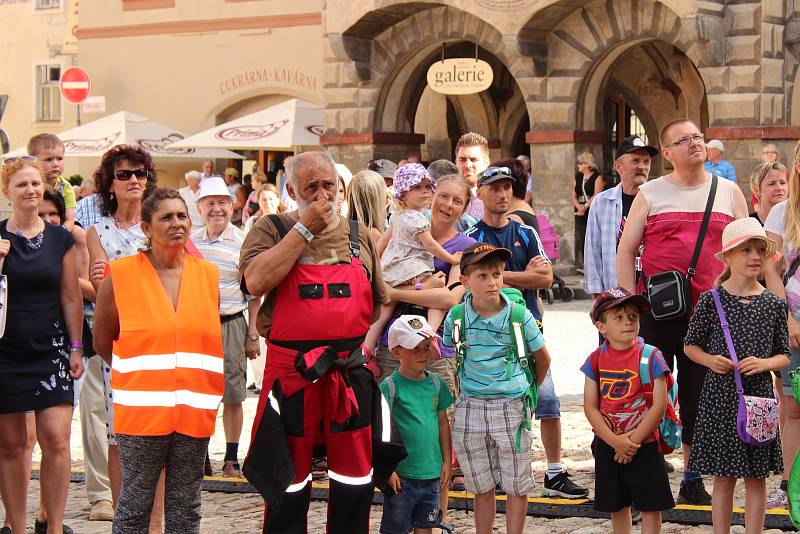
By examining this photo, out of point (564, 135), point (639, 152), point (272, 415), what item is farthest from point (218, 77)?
point (272, 415)

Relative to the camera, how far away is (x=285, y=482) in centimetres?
570

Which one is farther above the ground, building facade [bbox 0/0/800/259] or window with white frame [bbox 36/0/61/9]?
window with white frame [bbox 36/0/61/9]

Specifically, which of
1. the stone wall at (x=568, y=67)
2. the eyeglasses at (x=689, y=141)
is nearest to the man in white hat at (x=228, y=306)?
the eyeglasses at (x=689, y=141)

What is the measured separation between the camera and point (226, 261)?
8.52m

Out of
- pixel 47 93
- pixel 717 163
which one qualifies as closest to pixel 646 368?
pixel 717 163

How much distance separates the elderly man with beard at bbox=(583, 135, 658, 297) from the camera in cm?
798

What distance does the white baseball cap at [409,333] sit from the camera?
6.21m

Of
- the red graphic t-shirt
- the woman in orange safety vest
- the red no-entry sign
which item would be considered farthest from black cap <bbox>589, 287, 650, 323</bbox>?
the red no-entry sign

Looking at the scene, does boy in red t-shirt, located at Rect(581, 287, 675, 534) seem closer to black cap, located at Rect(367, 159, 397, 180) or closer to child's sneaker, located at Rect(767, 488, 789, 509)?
child's sneaker, located at Rect(767, 488, 789, 509)

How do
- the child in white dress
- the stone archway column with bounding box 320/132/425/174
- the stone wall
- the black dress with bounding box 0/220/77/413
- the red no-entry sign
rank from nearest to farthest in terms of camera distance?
the black dress with bounding box 0/220/77/413 < the child in white dress < the stone wall < the stone archway column with bounding box 320/132/425/174 < the red no-entry sign

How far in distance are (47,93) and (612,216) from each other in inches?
997

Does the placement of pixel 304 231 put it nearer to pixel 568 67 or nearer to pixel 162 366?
pixel 162 366

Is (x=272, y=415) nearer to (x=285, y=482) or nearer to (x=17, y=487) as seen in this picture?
(x=285, y=482)

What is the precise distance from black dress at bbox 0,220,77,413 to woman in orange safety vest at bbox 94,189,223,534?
70 cm
